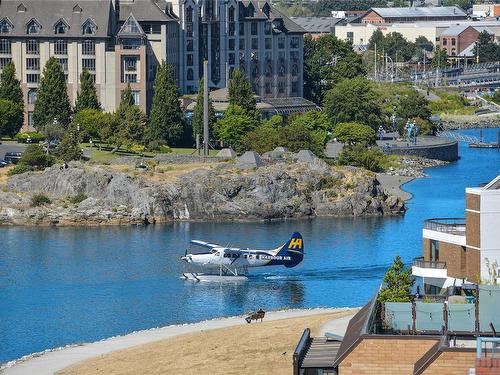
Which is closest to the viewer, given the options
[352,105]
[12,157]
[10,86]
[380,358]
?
[380,358]

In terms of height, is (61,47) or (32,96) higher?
(61,47)

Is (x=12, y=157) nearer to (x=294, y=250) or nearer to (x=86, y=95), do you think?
(x=86, y=95)

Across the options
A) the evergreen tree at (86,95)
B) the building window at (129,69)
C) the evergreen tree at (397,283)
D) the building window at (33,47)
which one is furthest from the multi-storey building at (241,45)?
the evergreen tree at (397,283)

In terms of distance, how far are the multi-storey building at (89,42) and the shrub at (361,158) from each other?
1518cm

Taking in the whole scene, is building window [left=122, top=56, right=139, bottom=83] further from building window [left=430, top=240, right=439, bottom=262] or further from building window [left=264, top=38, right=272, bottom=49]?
building window [left=430, top=240, right=439, bottom=262]

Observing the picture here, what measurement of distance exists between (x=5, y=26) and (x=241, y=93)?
53.0 feet

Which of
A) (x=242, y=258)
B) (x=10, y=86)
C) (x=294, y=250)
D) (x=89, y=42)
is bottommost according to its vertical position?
(x=242, y=258)

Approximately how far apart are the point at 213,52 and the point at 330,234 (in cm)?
4886

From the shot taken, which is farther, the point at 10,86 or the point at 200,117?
the point at 10,86

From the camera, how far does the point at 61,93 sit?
117 meters

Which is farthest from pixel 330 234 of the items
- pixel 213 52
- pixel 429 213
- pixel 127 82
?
pixel 213 52

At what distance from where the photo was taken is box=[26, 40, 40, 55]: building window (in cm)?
12356

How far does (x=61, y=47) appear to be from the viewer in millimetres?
123250

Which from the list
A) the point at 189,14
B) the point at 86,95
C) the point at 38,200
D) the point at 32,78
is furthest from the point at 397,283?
the point at 189,14
